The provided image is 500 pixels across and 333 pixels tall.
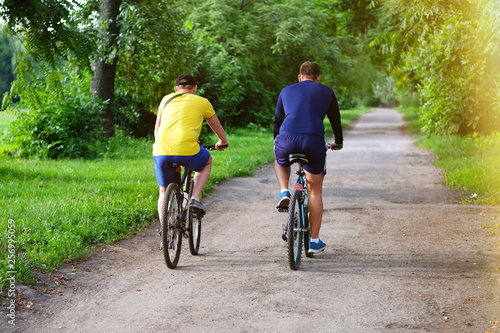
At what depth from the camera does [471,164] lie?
43.0 feet

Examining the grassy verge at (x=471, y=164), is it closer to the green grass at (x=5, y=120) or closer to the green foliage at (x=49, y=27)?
the green foliage at (x=49, y=27)

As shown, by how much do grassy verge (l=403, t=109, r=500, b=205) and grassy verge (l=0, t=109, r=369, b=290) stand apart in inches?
170

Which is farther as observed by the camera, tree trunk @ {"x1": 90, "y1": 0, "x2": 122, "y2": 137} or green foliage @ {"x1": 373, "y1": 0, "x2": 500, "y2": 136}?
green foliage @ {"x1": 373, "y1": 0, "x2": 500, "y2": 136}

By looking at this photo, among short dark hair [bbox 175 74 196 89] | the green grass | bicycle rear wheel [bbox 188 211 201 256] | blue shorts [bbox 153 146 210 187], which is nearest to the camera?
blue shorts [bbox 153 146 210 187]

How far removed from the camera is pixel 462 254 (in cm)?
616

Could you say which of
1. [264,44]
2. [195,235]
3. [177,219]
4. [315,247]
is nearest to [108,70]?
[195,235]

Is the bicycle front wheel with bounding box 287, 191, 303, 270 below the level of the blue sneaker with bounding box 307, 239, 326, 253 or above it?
above

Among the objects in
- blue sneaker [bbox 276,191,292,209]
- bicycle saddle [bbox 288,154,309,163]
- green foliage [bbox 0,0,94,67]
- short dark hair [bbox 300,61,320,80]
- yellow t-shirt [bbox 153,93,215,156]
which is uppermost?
green foliage [bbox 0,0,94,67]

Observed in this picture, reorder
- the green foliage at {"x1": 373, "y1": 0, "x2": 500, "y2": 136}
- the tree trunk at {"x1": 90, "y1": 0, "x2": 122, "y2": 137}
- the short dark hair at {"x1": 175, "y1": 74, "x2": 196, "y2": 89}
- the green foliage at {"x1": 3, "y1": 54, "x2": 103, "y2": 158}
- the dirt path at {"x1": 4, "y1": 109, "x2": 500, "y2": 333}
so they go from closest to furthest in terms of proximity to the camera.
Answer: the dirt path at {"x1": 4, "y1": 109, "x2": 500, "y2": 333}
the short dark hair at {"x1": 175, "y1": 74, "x2": 196, "y2": 89}
the green foliage at {"x1": 3, "y1": 54, "x2": 103, "y2": 158}
the tree trunk at {"x1": 90, "y1": 0, "x2": 122, "y2": 137}
the green foliage at {"x1": 373, "y1": 0, "x2": 500, "y2": 136}

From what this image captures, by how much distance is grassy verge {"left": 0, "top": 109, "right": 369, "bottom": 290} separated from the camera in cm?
595

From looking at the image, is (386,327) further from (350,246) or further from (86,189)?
(86,189)

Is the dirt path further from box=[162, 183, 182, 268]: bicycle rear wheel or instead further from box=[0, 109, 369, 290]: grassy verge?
box=[0, 109, 369, 290]: grassy verge

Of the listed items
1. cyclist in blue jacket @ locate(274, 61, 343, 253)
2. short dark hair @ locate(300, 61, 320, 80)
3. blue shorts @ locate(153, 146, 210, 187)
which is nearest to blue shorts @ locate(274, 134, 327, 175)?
cyclist in blue jacket @ locate(274, 61, 343, 253)

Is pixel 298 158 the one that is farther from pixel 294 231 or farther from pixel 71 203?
pixel 71 203
